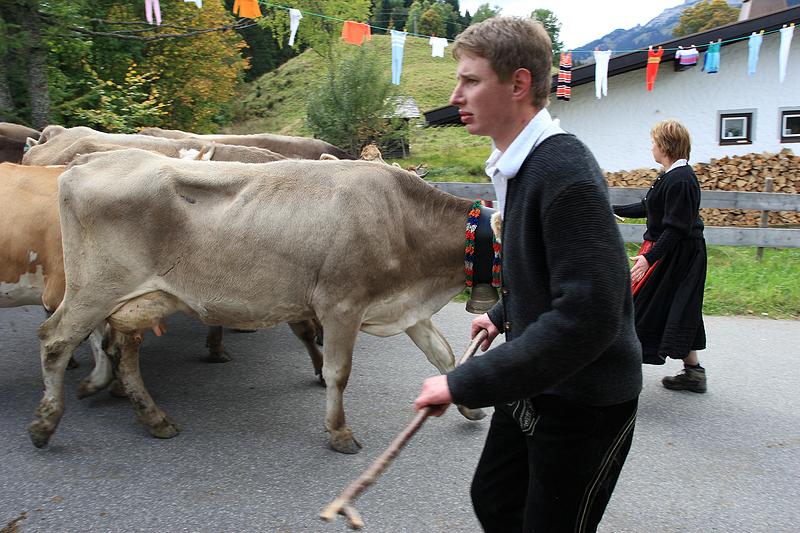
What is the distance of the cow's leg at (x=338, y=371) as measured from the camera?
4.19 m

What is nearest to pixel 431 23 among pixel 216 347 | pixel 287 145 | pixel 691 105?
pixel 691 105

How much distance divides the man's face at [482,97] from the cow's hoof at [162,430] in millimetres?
3348

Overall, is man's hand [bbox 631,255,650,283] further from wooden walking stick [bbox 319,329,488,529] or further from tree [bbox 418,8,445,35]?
tree [bbox 418,8,445,35]

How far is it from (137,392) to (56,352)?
1.81 feet

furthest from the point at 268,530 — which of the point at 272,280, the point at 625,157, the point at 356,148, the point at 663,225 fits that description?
the point at 356,148

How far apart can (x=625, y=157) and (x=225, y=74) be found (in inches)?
589

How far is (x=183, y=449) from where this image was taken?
430cm

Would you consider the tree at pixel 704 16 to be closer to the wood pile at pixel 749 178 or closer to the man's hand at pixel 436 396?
the wood pile at pixel 749 178

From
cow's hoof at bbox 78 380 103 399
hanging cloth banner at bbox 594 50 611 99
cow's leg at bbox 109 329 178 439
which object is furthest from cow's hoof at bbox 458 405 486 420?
hanging cloth banner at bbox 594 50 611 99

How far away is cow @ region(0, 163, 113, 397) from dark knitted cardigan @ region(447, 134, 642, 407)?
13.0ft

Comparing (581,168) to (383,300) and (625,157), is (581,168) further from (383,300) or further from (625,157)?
(625,157)

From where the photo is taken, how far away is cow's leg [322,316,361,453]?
4188mm

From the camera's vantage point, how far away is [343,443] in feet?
13.9

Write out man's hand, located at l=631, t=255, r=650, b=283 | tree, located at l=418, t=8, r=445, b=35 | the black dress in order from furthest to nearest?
tree, located at l=418, t=8, r=445, b=35 → the black dress → man's hand, located at l=631, t=255, r=650, b=283
